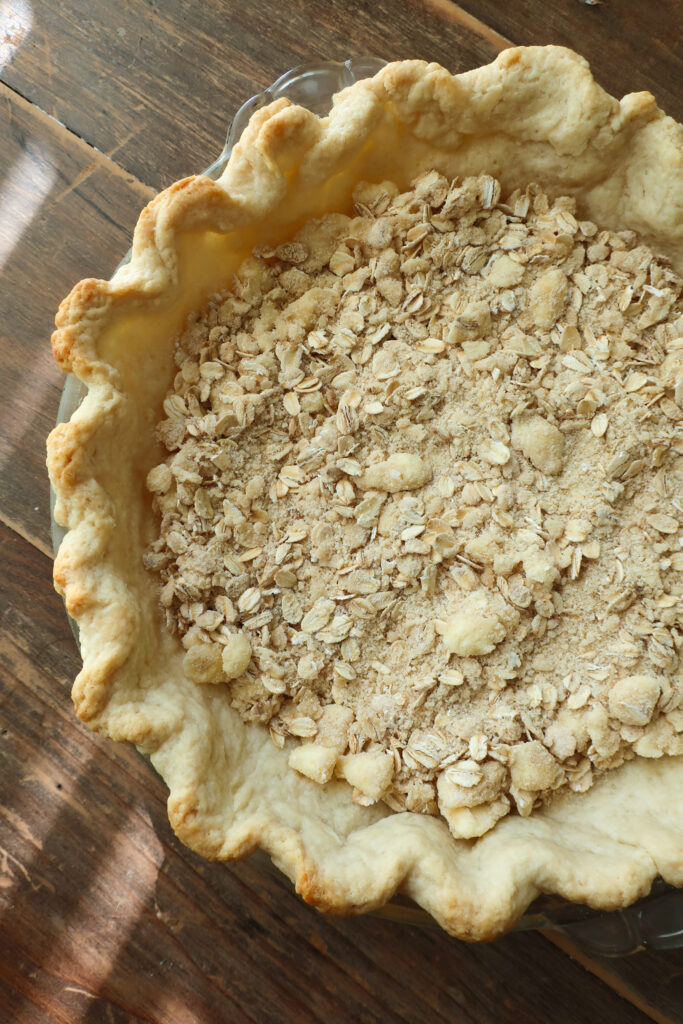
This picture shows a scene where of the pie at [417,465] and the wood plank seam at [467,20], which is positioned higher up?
the wood plank seam at [467,20]

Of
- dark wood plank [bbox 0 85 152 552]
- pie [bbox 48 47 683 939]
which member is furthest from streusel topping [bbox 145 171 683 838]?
dark wood plank [bbox 0 85 152 552]

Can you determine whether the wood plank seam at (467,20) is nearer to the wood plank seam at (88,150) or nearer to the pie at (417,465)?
the pie at (417,465)

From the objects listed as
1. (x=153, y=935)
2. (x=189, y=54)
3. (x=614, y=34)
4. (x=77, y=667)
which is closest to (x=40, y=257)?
→ (x=189, y=54)

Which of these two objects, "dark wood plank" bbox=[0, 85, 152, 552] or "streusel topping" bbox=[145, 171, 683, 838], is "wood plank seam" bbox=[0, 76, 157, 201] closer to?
"dark wood plank" bbox=[0, 85, 152, 552]

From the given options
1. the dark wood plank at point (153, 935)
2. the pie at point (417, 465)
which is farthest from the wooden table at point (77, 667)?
the pie at point (417, 465)

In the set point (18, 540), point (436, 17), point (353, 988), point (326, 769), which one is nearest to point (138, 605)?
point (326, 769)

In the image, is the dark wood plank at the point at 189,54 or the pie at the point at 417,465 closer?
the pie at the point at 417,465

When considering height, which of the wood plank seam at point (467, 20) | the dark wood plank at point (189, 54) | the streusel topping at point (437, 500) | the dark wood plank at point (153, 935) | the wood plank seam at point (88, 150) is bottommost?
the dark wood plank at point (153, 935)

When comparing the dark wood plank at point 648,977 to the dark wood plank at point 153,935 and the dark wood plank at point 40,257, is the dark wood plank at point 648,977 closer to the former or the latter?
the dark wood plank at point 153,935
